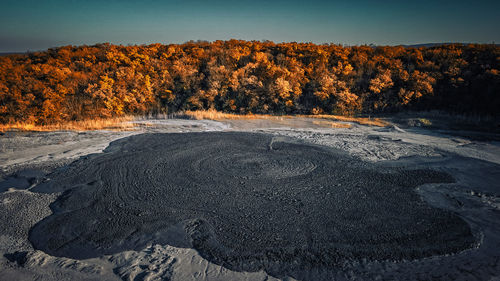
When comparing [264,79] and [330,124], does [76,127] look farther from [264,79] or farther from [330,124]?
[330,124]

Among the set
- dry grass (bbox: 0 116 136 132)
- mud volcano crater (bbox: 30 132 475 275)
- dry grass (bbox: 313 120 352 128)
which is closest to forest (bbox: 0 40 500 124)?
dry grass (bbox: 0 116 136 132)

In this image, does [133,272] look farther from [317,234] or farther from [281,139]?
[281,139]

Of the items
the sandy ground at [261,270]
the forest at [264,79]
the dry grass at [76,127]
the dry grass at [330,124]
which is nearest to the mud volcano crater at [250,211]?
the sandy ground at [261,270]

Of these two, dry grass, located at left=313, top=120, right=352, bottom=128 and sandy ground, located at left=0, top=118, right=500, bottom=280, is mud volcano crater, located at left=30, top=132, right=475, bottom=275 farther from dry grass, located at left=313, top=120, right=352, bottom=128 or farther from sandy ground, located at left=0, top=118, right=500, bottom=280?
dry grass, located at left=313, top=120, right=352, bottom=128

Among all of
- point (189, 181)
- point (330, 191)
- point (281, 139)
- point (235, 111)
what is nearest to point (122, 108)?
point (235, 111)

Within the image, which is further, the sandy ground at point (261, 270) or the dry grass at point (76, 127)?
the dry grass at point (76, 127)

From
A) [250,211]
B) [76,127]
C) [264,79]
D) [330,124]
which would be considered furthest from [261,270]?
[264,79]

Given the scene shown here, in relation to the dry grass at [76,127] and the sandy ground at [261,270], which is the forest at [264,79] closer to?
the dry grass at [76,127]
